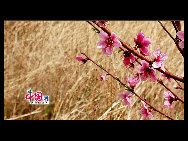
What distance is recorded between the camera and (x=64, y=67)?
1147 mm

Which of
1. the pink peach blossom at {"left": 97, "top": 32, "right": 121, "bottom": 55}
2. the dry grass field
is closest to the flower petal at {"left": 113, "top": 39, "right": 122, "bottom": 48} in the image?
the pink peach blossom at {"left": 97, "top": 32, "right": 121, "bottom": 55}

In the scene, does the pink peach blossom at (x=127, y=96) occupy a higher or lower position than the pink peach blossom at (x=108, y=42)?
lower

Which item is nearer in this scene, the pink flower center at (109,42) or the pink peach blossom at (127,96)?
the pink flower center at (109,42)

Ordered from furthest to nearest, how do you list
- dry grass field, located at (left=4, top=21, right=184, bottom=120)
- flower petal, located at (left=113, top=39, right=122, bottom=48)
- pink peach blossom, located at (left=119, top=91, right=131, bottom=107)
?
dry grass field, located at (left=4, top=21, right=184, bottom=120) → pink peach blossom, located at (left=119, top=91, right=131, bottom=107) → flower petal, located at (left=113, top=39, right=122, bottom=48)

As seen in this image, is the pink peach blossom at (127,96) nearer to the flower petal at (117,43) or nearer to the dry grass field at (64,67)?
the flower petal at (117,43)

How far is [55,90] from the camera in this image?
110 cm

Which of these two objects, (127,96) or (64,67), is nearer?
(127,96)

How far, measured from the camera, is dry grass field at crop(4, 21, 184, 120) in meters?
1.00

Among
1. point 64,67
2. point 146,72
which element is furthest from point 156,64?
point 64,67

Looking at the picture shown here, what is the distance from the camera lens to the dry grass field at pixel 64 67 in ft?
3.26

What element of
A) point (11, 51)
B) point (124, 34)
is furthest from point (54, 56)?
point (124, 34)

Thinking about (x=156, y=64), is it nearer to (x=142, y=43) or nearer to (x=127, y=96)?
(x=142, y=43)

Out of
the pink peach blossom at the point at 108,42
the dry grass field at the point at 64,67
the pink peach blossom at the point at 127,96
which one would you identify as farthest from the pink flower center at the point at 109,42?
the dry grass field at the point at 64,67

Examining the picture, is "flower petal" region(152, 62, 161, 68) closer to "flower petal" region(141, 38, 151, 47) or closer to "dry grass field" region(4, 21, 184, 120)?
"flower petal" region(141, 38, 151, 47)
